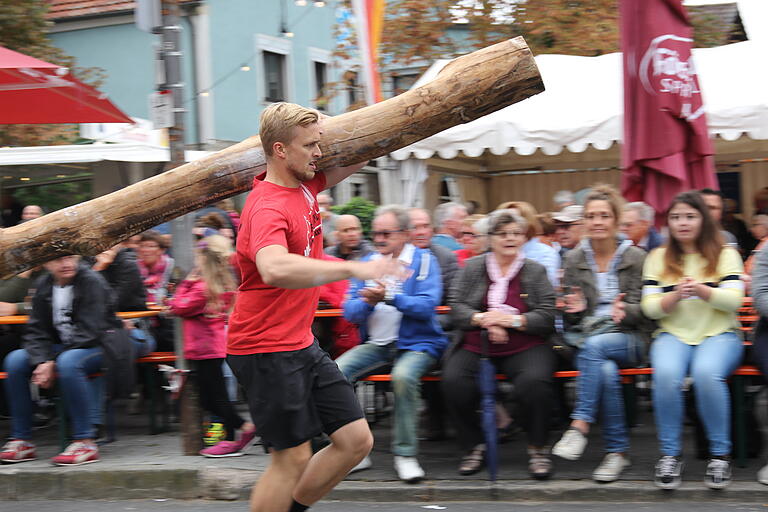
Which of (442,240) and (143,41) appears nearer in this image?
(442,240)

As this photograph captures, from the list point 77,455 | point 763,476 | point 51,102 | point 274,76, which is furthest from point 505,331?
point 274,76

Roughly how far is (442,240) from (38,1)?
10.7 metres

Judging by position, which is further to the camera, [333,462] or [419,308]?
[419,308]

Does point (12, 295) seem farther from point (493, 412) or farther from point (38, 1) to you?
point (38, 1)

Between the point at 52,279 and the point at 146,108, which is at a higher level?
the point at 146,108

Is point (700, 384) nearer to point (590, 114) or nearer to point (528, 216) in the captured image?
point (528, 216)

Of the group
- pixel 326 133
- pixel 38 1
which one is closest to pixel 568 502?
pixel 326 133

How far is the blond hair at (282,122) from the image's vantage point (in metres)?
3.82

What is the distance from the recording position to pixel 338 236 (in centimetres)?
757

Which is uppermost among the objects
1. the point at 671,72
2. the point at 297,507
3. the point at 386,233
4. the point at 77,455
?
the point at 671,72

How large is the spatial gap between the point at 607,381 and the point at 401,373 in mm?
1268

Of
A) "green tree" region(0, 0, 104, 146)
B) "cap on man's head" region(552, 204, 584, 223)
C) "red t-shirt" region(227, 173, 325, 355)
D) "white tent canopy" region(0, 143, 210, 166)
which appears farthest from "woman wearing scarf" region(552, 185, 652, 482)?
"green tree" region(0, 0, 104, 146)

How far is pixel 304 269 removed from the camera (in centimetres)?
354

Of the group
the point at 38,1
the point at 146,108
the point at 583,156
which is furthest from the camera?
the point at 146,108
